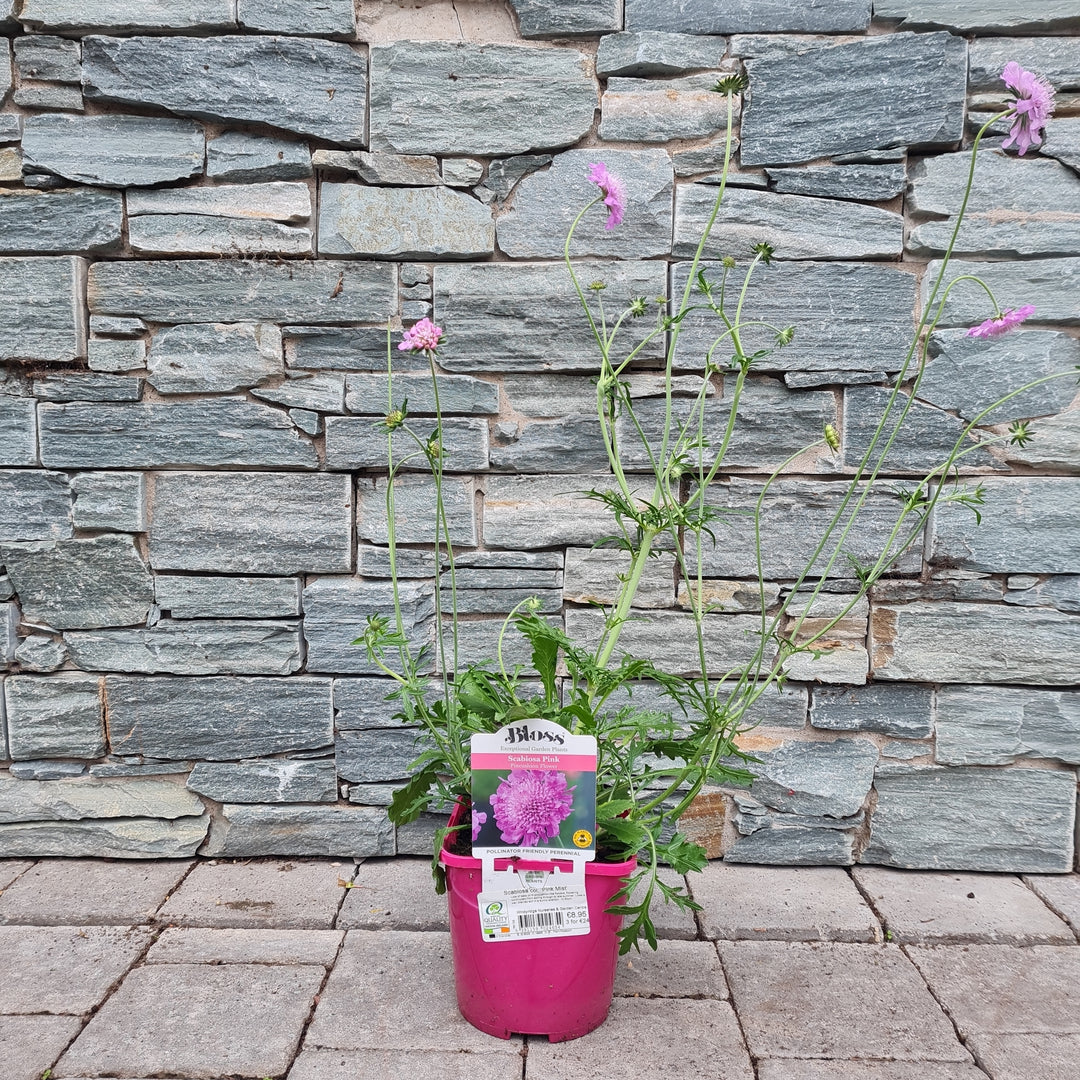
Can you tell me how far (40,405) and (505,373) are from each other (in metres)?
1.11

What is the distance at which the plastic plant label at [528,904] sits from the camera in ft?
4.83

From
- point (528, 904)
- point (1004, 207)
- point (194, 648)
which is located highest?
point (1004, 207)

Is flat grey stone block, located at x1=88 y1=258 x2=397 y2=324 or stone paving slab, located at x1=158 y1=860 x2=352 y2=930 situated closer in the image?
stone paving slab, located at x1=158 y1=860 x2=352 y2=930

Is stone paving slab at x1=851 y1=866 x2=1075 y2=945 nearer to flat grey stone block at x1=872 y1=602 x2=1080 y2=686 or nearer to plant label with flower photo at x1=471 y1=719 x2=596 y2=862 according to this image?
flat grey stone block at x1=872 y1=602 x2=1080 y2=686

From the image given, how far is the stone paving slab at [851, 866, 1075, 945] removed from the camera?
6.21 ft

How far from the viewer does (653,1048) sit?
152cm

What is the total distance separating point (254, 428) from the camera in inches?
82.1

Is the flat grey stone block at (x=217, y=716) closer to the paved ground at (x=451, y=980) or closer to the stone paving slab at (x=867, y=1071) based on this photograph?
the paved ground at (x=451, y=980)

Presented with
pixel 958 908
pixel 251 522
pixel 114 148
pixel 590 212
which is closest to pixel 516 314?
pixel 590 212

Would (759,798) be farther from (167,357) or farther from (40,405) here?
(40,405)

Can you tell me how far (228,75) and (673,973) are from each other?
2.19 meters

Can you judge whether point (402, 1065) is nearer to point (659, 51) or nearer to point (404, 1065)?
point (404, 1065)

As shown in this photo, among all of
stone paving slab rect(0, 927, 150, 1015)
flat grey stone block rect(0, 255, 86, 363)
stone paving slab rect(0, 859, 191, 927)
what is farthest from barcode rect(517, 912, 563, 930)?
flat grey stone block rect(0, 255, 86, 363)

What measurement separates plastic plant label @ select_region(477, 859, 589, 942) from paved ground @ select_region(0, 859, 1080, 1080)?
0.75 ft
